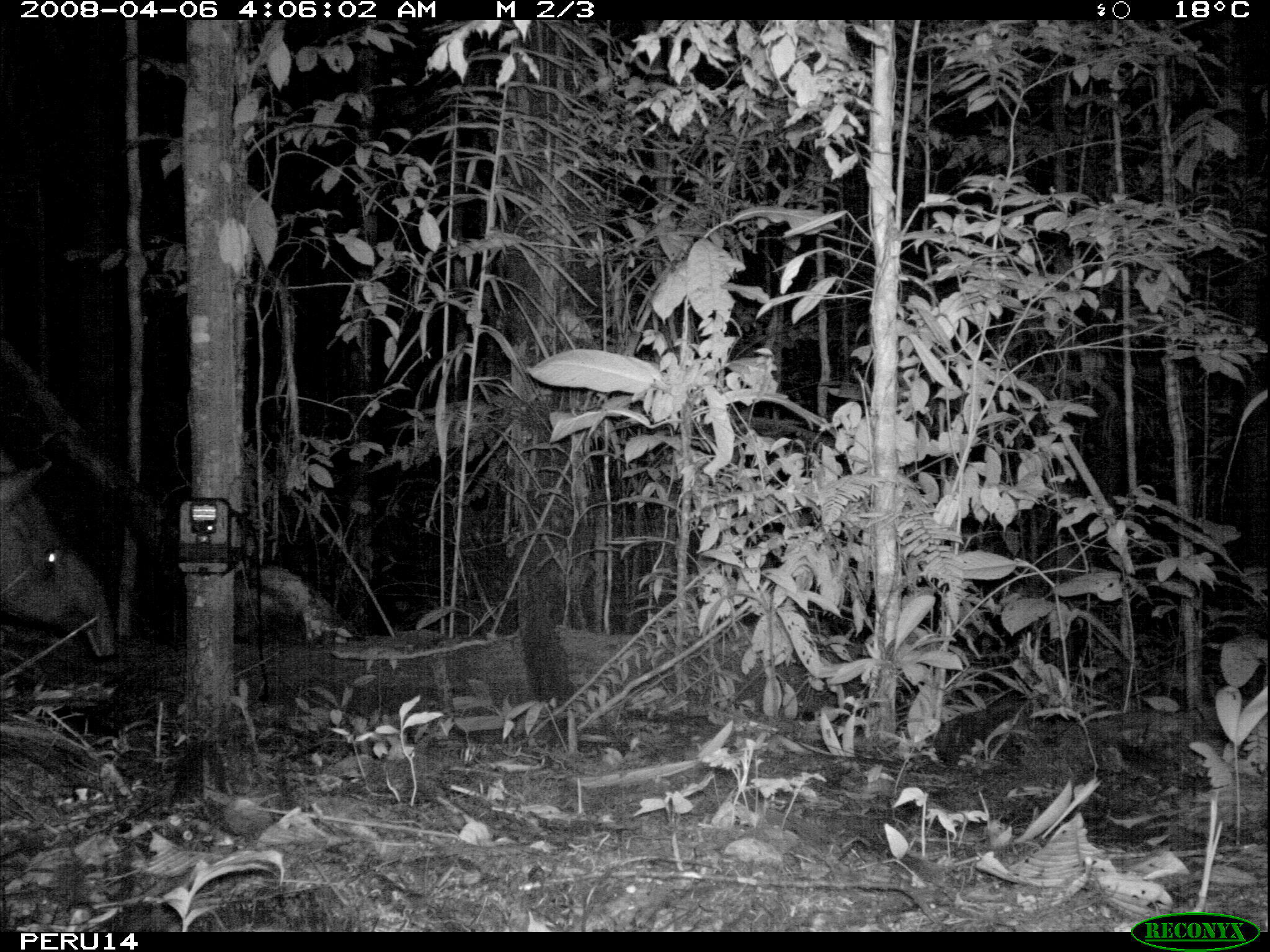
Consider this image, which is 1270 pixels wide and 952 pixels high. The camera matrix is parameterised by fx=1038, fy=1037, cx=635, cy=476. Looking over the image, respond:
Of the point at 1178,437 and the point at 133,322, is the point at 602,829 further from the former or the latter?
the point at 133,322

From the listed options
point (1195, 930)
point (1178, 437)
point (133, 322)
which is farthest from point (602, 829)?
point (133, 322)

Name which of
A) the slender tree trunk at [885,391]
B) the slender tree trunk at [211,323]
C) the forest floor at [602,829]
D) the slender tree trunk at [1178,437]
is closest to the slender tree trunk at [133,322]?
the forest floor at [602,829]

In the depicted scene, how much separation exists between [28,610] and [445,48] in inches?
122

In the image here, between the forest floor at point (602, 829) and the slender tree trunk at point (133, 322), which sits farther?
the slender tree trunk at point (133, 322)

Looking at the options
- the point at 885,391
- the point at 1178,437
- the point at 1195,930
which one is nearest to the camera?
the point at 1195,930

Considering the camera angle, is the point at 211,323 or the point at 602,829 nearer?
the point at 602,829

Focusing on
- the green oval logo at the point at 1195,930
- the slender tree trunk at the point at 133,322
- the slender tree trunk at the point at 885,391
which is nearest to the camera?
the green oval logo at the point at 1195,930

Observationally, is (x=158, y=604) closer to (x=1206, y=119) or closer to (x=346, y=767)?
(x=346, y=767)

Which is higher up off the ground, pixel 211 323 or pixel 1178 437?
pixel 211 323

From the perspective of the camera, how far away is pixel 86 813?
324cm

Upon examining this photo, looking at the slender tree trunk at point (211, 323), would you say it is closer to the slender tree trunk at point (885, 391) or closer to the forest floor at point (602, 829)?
the forest floor at point (602, 829)

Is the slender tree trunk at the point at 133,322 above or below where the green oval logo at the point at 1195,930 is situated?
above

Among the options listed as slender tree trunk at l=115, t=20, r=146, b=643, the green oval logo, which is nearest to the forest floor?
the green oval logo

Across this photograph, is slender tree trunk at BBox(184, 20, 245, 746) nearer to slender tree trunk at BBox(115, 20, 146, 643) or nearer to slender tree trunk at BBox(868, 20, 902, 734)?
slender tree trunk at BBox(115, 20, 146, 643)
